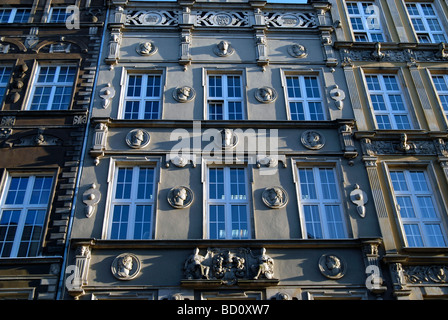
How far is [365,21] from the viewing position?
70.5 ft

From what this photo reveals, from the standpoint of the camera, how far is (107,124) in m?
17.2

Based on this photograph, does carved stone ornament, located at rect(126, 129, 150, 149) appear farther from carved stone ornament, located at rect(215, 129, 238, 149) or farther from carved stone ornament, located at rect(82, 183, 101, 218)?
carved stone ornament, located at rect(215, 129, 238, 149)

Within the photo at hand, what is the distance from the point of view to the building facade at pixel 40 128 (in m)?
14.2

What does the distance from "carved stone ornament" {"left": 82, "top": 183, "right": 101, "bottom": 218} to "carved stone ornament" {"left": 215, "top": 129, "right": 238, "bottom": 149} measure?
451 centimetres

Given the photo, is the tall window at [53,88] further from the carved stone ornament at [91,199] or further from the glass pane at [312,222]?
the glass pane at [312,222]

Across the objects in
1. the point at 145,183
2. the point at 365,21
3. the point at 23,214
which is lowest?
the point at 23,214

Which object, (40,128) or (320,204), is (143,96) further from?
(320,204)

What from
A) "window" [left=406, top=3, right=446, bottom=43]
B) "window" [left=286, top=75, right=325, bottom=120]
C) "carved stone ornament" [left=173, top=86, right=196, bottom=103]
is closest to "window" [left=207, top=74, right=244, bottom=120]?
"carved stone ornament" [left=173, top=86, right=196, bottom=103]

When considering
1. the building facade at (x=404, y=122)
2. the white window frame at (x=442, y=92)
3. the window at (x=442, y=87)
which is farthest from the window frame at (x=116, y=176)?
the window at (x=442, y=87)

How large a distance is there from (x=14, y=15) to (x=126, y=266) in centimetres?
1358

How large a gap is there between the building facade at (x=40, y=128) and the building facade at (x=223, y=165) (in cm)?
64

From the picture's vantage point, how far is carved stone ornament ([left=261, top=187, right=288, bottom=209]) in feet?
51.0

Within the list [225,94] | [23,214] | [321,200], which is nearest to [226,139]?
[225,94]
